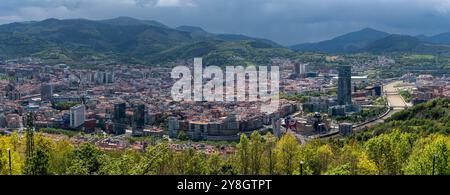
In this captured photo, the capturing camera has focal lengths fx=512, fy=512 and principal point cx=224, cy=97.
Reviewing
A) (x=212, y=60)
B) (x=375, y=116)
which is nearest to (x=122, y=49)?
(x=212, y=60)

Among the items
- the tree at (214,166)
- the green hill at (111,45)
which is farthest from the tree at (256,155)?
the green hill at (111,45)

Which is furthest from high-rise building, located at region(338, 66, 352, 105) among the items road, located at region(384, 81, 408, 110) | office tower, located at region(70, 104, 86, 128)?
office tower, located at region(70, 104, 86, 128)

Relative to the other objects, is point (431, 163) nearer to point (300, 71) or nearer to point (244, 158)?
point (244, 158)

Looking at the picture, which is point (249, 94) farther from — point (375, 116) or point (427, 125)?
point (427, 125)

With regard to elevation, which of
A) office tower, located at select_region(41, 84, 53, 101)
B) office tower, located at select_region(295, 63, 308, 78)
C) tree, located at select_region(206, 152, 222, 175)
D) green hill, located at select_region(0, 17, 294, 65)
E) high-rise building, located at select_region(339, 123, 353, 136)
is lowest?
high-rise building, located at select_region(339, 123, 353, 136)

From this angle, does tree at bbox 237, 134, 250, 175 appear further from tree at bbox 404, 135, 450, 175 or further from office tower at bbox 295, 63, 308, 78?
office tower at bbox 295, 63, 308, 78

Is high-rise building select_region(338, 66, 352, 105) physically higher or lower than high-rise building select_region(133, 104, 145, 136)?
higher

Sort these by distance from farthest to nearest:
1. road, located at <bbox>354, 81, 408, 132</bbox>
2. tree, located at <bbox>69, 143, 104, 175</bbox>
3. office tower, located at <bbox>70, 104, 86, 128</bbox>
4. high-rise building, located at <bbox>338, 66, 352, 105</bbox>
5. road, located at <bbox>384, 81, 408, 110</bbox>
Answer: road, located at <bbox>384, 81, 408, 110</bbox>
high-rise building, located at <bbox>338, 66, 352, 105</bbox>
road, located at <bbox>354, 81, 408, 132</bbox>
office tower, located at <bbox>70, 104, 86, 128</bbox>
tree, located at <bbox>69, 143, 104, 175</bbox>

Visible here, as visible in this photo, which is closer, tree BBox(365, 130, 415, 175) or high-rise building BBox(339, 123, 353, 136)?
tree BBox(365, 130, 415, 175)

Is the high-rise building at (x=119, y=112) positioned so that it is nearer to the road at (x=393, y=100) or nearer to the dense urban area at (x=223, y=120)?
the dense urban area at (x=223, y=120)

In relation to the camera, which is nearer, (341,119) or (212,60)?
(341,119)
